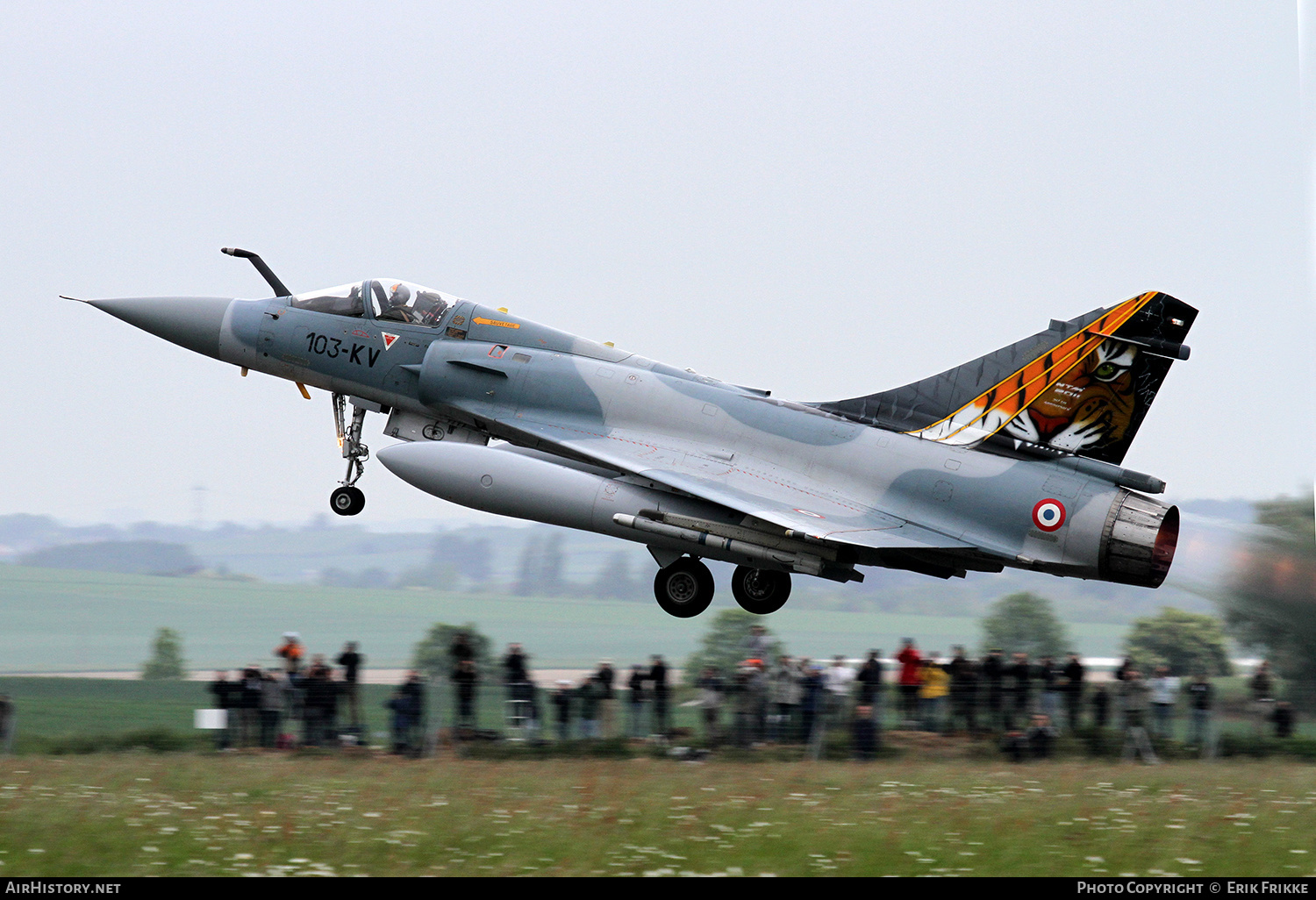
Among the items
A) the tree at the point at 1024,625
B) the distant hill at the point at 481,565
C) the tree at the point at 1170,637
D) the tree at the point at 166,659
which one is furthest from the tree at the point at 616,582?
the tree at the point at 1170,637

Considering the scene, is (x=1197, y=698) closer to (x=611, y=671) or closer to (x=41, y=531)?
(x=611, y=671)

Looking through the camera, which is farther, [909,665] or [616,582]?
[616,582]

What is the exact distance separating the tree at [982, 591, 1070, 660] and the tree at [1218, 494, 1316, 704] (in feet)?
54.8

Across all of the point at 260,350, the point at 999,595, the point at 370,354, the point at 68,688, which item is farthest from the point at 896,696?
the point at 999,595

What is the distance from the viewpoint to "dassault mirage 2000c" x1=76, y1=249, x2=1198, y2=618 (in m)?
13.5

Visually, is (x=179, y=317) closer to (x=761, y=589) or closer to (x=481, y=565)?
(x=761, y=589)

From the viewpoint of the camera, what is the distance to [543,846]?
897 cm

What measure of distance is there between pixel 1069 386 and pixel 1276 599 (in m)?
4.93

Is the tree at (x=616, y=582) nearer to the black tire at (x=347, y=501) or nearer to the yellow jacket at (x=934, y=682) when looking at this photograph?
the black tire at (x=347, y=501)

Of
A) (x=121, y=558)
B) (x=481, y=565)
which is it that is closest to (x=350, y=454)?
(x=481, y=565)

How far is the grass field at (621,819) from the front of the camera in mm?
8734

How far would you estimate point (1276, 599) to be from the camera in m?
16.0

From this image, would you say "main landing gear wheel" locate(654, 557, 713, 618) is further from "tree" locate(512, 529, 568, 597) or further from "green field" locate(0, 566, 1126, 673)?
"tree" locate(512, 529, 568, 597)

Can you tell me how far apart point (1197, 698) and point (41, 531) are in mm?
70625
